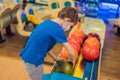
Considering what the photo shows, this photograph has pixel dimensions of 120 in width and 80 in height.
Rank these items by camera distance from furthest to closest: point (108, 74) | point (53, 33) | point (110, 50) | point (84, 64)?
point (110, 50), point (108, 74), point (84, 64), point (53, 33)

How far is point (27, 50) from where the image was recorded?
1.67 meters

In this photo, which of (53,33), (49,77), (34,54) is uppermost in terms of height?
(53,33)

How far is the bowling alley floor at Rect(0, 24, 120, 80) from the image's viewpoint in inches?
107

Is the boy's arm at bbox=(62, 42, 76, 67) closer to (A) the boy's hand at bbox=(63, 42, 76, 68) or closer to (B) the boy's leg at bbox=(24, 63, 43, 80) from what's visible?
(A) the boy's hand at bbox=(63, 42, 76, 68)

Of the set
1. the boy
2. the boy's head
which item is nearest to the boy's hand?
the boy

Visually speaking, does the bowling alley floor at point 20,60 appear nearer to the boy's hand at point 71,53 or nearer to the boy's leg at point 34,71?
the boy's leg at point 34,71

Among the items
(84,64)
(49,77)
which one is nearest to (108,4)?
(84,64)

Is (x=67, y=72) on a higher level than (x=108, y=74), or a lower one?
higher

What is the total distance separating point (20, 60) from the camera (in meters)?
3.06

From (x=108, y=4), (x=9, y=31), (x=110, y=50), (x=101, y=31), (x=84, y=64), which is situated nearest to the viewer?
(x=84, y=64)

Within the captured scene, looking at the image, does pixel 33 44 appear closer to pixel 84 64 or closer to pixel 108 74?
pixel 84 64

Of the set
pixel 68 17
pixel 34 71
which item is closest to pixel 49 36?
pixel 68 17

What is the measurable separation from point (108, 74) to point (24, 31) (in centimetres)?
150

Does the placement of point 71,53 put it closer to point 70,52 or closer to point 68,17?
point 70,52
